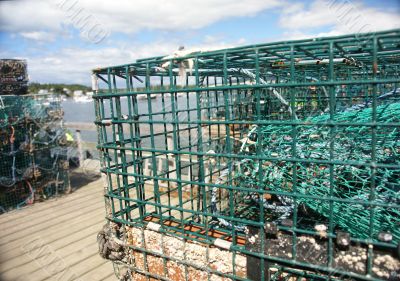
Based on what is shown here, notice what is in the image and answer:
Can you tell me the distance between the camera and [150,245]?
2887mm

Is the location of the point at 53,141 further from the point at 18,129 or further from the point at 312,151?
the point at 312,151

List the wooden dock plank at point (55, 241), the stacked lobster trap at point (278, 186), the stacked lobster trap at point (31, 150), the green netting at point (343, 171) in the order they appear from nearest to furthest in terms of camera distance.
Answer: the stacked lobster trap at point (278, 186)
the green netting at point (343, 171)
the wooden dock plank at point (55, 241)
the stacked lobster trap at point (31, 150)

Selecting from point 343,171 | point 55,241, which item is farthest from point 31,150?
point 343,171


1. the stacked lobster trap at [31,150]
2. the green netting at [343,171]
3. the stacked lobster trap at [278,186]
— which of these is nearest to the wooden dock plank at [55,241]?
the stacked lobster trap at [31,150]

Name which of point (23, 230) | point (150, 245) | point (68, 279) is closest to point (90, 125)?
point (23, 230)

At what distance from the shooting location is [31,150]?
6.65 meters

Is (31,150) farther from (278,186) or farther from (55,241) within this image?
(278,186)

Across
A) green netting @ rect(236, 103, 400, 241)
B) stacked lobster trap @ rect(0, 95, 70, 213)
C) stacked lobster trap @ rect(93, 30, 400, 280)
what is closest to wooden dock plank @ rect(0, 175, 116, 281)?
stacked lobster trap @ rect(0, 95, 70, 213)

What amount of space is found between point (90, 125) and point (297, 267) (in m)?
7.35

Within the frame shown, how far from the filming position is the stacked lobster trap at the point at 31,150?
254 inches

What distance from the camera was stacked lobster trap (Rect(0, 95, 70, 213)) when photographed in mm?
6445

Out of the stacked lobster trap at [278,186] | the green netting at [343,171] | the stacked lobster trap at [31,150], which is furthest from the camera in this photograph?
the stacked lobster trap at [31,150]

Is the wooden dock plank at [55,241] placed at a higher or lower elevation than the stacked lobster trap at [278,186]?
lower

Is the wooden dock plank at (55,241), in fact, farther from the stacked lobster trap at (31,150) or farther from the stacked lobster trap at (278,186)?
the stacked lobster trap at (278,186)
